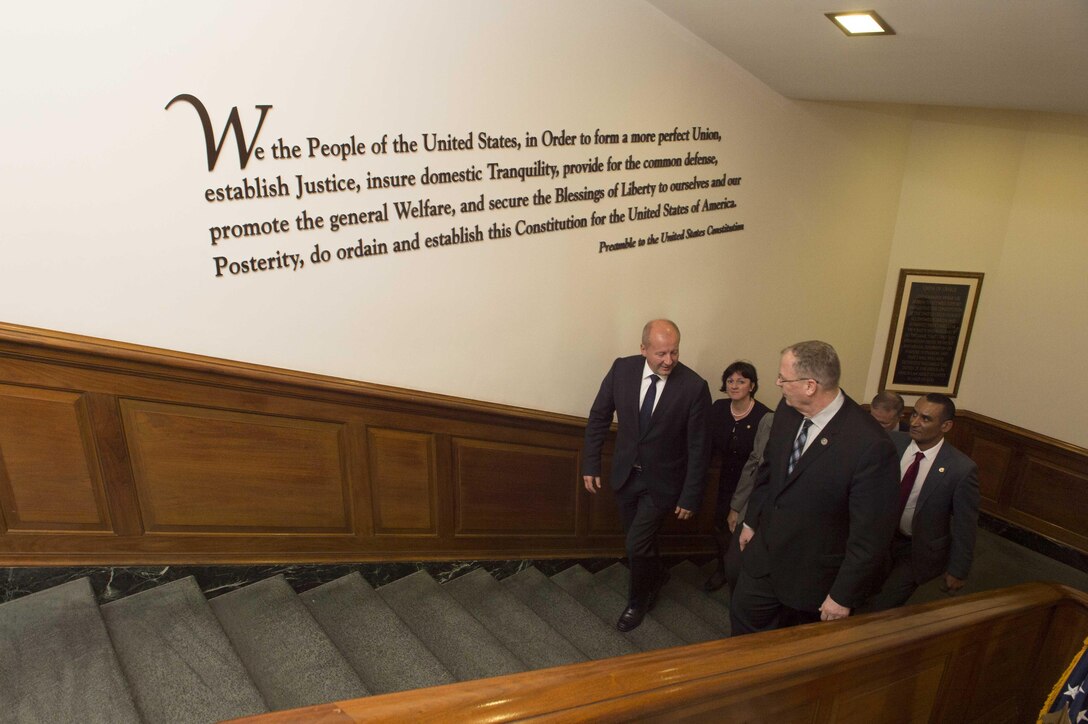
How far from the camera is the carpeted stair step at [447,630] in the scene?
3.24 m

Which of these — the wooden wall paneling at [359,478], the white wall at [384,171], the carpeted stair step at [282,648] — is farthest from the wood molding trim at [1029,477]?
the carpeted stair step at [282,648]

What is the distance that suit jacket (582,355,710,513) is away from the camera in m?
3.91

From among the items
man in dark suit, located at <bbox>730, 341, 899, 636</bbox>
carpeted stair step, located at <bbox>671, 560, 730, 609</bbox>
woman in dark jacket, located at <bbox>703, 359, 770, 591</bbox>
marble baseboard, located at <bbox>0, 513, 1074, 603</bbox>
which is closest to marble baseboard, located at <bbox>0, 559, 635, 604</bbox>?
marble baseboard, located at <bbox>0, 513, 1074, 603</bbox>

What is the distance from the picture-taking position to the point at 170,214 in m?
2.90

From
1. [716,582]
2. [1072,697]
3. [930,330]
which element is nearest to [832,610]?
[1072,697]

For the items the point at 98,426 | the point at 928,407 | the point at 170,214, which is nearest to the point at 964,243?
the point at 928,407

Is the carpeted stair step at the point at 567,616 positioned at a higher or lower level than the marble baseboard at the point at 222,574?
lower

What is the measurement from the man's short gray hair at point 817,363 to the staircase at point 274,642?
68.3 inches

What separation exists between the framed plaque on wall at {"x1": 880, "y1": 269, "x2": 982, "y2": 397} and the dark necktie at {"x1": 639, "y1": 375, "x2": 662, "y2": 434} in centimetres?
309

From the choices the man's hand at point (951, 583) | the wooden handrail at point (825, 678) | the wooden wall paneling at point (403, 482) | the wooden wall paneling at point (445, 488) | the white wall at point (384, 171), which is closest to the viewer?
the wooden handrail at point (825, 678)

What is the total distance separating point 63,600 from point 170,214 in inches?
64.0

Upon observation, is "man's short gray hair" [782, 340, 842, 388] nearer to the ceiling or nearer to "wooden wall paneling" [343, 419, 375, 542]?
the ceiling

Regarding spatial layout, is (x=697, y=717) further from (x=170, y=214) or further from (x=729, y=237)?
(x=729, y=237)

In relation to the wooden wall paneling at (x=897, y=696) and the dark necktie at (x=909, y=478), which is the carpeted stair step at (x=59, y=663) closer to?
the wooden wall paneling at (x=897, y=696)
